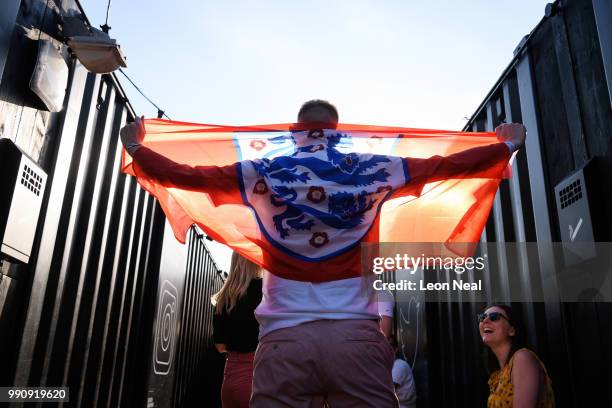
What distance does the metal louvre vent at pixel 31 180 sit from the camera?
2.35m

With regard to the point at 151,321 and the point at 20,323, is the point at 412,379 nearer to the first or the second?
the point at 151,321

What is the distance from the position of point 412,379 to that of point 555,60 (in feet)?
10.8

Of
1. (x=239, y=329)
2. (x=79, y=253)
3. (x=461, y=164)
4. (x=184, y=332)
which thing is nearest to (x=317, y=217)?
(x=461, y=164)

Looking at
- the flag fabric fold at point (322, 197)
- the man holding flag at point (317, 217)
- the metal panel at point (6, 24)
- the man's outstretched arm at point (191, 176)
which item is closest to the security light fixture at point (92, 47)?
the metal panel at point (6, 24)

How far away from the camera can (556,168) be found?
2934mm

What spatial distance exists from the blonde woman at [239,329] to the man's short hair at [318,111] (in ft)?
3.23

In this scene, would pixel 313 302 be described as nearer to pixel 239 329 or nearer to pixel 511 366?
pixel 239 329

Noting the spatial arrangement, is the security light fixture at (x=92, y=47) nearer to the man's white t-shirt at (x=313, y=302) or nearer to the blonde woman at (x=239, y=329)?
the blonde woman at (x=239, y=329)

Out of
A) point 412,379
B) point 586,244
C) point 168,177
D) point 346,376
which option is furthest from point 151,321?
point 586,244

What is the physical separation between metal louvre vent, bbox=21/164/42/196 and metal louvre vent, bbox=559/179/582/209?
2.78 metres

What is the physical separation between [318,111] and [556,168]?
155 cm

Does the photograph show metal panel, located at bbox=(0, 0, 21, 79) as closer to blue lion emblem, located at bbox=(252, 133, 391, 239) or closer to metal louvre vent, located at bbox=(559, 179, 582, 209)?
blue lion emblem, located at bbox=(252, 133, 391, 239)

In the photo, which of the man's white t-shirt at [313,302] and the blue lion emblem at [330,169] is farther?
the blue lion emblem at [330,169]

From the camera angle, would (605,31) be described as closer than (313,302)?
No
